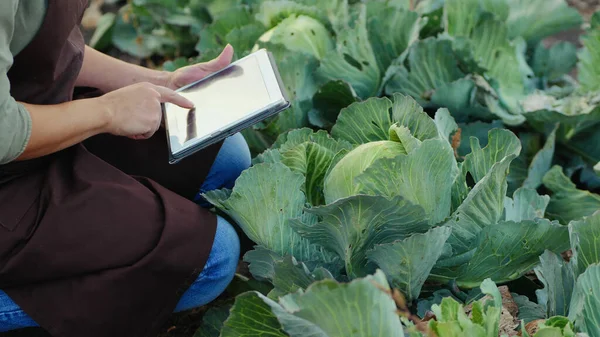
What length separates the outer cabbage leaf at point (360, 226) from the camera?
1209 millimetres

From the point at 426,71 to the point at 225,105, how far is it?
0.78m

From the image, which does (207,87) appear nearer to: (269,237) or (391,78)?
(269,237)

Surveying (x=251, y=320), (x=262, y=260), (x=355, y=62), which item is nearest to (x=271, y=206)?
(x=262, y=260)

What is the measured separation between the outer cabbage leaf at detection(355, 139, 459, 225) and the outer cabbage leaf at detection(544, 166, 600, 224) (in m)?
0.66

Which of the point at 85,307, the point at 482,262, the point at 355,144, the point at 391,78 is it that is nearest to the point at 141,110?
the point at 85,307

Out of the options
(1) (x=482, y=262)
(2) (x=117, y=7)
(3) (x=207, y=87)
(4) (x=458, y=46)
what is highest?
(3) (x=207, y=87)

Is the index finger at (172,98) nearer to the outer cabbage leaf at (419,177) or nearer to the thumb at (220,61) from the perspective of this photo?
the thumb at (220,61)

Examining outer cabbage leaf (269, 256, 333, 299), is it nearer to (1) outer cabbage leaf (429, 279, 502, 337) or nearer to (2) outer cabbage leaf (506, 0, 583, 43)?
(1) outer cabbage leaf (429, 279, 502, 337)

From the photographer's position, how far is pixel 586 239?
1296 millimetres

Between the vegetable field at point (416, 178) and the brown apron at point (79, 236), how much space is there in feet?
0.48

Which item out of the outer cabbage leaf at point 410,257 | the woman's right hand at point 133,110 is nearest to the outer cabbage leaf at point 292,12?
the woman's right hand at point 133,110

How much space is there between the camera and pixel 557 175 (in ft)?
6.15

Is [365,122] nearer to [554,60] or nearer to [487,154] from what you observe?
[487,154]

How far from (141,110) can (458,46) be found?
1.05m
